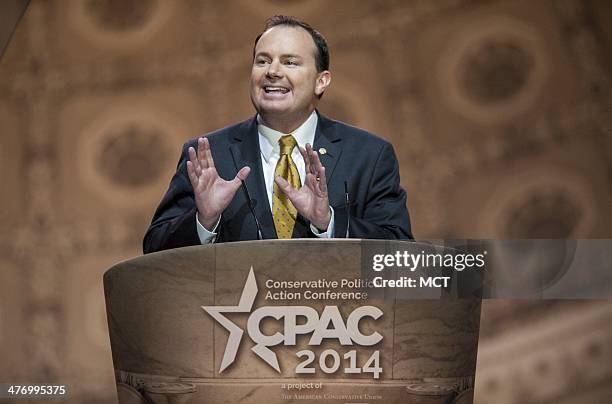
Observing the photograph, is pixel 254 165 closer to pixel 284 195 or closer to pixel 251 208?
pixel 284 195

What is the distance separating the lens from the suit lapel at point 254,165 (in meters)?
2.83

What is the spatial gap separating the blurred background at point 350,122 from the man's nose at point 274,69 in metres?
0.55

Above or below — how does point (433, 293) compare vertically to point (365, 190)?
below

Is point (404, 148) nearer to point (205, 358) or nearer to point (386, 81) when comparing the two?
point (386, 81)

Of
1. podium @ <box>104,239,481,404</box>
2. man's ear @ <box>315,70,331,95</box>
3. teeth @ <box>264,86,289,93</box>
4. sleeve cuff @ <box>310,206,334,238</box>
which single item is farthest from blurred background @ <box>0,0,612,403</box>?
podium @ <box>104,239,481,404</box>

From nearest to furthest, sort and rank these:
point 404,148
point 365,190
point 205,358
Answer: point 205,358, point 365,190, point 404,148

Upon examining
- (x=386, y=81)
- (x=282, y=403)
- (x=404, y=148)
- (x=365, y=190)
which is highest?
(x=386, y=81)

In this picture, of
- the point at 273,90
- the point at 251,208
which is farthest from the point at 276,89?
the point at 251,208

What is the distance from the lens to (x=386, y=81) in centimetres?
350

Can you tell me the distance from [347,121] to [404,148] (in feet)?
0.77

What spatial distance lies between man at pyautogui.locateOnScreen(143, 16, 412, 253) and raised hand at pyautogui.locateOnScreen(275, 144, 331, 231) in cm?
6

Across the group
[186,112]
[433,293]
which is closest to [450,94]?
[186,112]

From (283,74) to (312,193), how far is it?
58 centimetres

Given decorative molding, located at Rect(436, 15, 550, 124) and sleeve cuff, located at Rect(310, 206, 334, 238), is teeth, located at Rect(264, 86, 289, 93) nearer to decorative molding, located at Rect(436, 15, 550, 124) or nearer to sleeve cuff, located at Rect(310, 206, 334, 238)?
sleeve cuff, located at Rect(310, 206, 334, 238)
